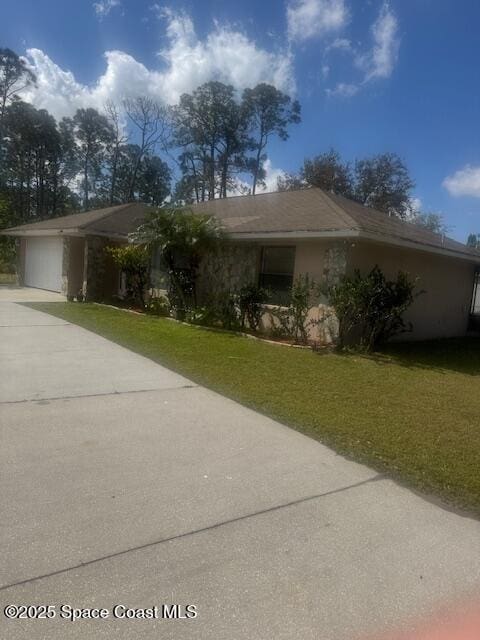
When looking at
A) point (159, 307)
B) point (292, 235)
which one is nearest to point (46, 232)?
point (159, 307)

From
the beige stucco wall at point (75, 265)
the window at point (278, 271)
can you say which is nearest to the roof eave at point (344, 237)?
the window at point (278, 271)

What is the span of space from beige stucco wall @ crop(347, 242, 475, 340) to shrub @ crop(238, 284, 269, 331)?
7.47 feet

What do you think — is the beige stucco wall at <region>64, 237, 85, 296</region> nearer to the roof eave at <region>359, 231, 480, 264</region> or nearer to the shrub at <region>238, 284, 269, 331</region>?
the shrub at <region>238, 284, 269, 331</region>

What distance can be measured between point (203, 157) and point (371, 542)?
39529 mm

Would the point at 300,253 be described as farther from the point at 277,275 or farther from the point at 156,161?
the point at 156,161

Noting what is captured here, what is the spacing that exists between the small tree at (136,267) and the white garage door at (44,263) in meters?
4.44

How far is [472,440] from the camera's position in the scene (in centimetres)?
449

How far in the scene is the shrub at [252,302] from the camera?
10516mm

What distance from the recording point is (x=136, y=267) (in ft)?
45.3

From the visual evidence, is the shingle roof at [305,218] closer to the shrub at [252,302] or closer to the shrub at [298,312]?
the shrub at [298,312]

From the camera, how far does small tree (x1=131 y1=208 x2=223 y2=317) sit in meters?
11.1

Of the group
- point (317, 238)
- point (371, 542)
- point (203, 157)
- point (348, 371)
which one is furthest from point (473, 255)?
point (203, 157)

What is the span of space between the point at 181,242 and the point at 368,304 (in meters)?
5.12

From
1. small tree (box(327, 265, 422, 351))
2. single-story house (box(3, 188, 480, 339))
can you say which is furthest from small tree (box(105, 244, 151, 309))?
small tree (box(327, 265, 422, 351))
